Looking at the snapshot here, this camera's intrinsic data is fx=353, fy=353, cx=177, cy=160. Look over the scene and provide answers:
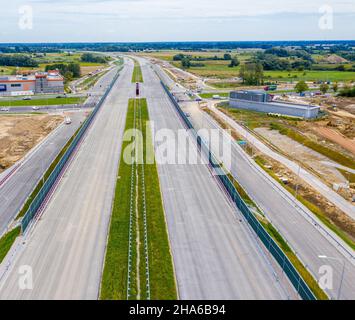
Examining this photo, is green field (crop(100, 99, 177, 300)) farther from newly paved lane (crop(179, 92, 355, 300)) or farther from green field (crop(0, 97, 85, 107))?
green field (crop(0, 97, 85, 107))

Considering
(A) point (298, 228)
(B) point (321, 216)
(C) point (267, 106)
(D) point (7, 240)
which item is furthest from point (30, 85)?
(A) point (298, 228)

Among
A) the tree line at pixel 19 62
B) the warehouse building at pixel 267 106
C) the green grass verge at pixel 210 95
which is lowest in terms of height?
the warehouse building at pixel 267 106

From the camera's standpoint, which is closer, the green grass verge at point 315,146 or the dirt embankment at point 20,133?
the green grass verge at point 315,146

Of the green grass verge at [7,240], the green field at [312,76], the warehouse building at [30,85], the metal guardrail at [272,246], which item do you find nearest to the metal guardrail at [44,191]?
the green grass verge at [7,240]

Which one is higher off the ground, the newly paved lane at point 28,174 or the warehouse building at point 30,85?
the warehouse building at point 30,85

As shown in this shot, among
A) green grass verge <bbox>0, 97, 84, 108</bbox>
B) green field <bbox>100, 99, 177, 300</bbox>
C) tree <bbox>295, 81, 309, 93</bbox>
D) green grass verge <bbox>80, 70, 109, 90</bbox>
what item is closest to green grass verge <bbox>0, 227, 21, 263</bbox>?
green field <bbox>100, 99, 177, 300</bbox>

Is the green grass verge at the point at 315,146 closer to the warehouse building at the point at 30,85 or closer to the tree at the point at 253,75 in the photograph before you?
the tree at the point at 253,75
